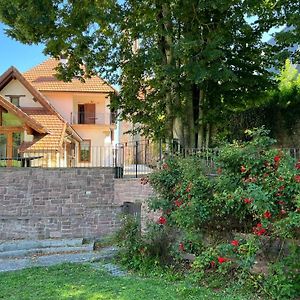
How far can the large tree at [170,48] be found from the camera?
8992 mm

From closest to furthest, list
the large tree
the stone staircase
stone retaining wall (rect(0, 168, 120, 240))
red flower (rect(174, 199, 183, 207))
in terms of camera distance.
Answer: red flower (rect(174, 199, 183, 207))
the stone staircase
the large tree
stone retaining wall (rect(0, 168, 120, 240))

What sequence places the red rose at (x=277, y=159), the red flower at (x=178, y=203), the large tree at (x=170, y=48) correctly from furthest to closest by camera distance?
the large tree at (x=170, y=48) < the red flower at (x=178, y=203) < the red rose at (x=277, y=159)

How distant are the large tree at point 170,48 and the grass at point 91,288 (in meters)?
4.57

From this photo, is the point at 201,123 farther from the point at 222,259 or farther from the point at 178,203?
the point at 222,259

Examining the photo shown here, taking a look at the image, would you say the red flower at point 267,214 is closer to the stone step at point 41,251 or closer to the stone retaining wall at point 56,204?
the stone step at point 41,251

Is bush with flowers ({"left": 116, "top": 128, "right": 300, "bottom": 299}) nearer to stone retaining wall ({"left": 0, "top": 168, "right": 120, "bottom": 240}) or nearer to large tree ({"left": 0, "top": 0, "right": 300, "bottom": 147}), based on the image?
large tree ({"left": 0, "top": 0, "right": 300, "bottom": 147})

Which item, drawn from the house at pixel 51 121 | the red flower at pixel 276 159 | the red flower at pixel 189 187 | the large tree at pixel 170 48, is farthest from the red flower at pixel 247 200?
the house at pixel 51 121

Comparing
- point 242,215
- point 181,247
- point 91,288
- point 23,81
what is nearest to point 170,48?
point 181,247

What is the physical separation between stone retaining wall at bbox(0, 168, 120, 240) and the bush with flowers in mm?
4236

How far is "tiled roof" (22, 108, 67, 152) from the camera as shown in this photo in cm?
1574

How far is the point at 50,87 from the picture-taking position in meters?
23.0

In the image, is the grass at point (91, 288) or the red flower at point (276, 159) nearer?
the grass at point (91, 288)

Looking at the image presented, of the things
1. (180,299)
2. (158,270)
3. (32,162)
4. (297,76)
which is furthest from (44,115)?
(180,299)

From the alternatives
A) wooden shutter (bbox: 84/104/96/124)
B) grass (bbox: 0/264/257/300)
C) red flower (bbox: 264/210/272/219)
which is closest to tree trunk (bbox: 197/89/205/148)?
grass (bbox: 0/264/257/300)
